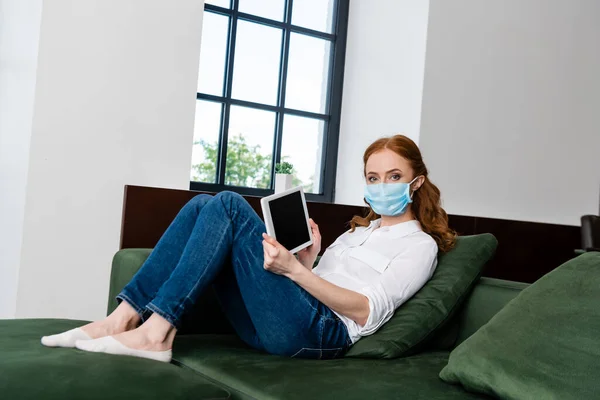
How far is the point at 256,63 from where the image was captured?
3771mm

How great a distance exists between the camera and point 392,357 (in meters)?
1.85

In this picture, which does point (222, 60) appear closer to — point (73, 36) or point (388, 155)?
point (73, 36)

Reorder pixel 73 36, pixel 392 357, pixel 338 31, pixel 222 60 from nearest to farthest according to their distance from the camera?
1. pixel 392 357
2. pixel 73 36
3. pixel 222 60
4. pixel 338 31

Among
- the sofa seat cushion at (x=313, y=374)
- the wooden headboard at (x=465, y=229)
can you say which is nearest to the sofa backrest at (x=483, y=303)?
the sofa seat cushion at (x=313, y=374)

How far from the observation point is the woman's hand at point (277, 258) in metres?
1.75

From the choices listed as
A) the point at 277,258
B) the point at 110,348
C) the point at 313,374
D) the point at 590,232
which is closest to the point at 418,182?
the point at 277,258

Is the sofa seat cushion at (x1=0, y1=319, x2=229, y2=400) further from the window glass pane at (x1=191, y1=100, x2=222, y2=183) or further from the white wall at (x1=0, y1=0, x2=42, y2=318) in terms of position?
the window glass pane at (x1=191, y1=100, x2=222, y2=183)

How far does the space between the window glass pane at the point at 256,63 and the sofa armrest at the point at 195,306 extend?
1698mm

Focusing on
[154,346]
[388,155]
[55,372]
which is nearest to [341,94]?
[388,155]

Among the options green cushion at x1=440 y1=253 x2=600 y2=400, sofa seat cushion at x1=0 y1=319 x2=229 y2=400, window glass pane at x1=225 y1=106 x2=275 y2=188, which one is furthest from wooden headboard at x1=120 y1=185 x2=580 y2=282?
green cushion at x1=440 y1=253 x2=600 y2=400

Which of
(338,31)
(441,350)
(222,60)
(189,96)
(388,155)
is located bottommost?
(441,350)

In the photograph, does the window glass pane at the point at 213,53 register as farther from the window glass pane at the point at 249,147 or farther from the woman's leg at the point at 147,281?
the woman's leg at the point at 147,281

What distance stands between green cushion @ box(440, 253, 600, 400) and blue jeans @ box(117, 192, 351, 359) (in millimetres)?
381

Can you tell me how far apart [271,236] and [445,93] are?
221cm
